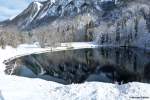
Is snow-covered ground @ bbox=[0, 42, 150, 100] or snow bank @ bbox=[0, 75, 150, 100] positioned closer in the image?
snow-covered ground @ bbox=[0, 42, 150, 100]

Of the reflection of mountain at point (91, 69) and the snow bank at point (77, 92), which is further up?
the snow bank at point (77, 92)

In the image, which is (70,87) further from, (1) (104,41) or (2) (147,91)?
(1) (104,41)

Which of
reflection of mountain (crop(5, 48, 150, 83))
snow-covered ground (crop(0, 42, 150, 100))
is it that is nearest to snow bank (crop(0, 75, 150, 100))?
snow-covered ground (crop(0, 42, 150, 100))

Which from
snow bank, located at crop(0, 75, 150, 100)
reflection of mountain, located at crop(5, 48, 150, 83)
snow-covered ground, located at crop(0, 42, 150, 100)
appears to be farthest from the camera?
reflection of mountain, located at crop(5, 48, 150, 83)

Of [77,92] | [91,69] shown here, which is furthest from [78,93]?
[91,69]

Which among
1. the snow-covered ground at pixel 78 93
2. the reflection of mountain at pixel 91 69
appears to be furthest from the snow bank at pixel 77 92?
the reflection of mountain at pixel 91 69

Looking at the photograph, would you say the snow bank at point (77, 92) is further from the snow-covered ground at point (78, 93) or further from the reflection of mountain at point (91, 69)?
the reflection of mountain at point (91, 69)

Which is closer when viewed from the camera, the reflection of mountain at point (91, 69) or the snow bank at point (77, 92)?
the snow bank at point (77, 92)

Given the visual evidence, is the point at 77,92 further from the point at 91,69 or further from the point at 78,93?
the point at 91,69

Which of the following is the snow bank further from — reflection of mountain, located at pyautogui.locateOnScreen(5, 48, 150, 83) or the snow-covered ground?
reflection of mountain, located at pyautogui.locateOnScreen(5, 48, 150, 83)

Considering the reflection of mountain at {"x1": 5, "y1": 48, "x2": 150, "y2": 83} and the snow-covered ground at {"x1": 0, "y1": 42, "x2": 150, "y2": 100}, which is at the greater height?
the snow-covered ground at {"x1": 0, "y1": 42, "x2": 150, "y2": 100}

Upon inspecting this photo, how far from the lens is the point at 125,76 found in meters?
62.4

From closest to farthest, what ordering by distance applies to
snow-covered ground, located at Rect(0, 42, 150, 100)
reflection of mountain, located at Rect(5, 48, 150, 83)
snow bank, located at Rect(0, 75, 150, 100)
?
snow-covered ground, located at Rect(0, 42, 150, 100) < snow bank, located at Rect(0, 75, 150, 100) < reflection of mountain, located at Rect(5, 48, 150, 83)

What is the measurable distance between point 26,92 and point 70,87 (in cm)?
487
